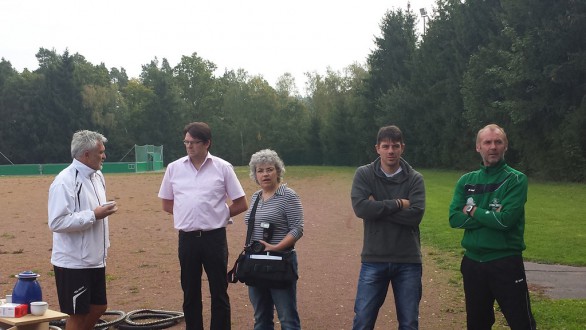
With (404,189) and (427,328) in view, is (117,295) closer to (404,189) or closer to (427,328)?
(427,328)

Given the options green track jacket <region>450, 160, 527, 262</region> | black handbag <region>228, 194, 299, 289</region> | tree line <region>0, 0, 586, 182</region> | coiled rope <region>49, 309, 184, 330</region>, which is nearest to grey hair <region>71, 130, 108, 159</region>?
black handbag <region>228, 194, 299, 289</region>

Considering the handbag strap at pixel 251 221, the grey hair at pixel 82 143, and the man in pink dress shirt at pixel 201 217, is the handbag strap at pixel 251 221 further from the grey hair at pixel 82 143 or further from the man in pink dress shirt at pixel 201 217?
the grey hair at pixel 82 143

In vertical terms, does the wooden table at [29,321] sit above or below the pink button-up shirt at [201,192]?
below

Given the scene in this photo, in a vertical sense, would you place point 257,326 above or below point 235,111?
below

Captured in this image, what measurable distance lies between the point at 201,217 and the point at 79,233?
42.3 inches

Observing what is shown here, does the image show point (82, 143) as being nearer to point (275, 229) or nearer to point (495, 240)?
point (275, 229)

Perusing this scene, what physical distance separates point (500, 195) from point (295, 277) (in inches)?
67.6

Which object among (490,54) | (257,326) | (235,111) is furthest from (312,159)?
(257,326)

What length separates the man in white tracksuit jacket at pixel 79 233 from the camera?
16.7 ft

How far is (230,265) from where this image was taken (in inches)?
419

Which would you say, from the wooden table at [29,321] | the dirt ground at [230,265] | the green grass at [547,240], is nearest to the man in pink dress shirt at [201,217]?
the dirt ground at [230,265]

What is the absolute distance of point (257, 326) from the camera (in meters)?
5.37

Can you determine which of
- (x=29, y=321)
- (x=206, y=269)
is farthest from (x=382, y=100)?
(x=29, y=321)

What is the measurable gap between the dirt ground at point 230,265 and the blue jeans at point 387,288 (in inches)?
69.1
